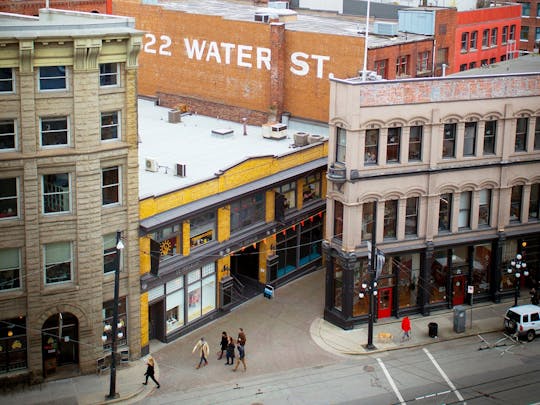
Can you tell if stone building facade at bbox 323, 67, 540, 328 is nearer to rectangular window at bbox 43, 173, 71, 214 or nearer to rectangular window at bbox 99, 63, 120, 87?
rectangular window at bbox 99, 63, 120, 87

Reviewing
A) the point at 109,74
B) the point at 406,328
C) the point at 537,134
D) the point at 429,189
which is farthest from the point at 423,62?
the point at 109,74

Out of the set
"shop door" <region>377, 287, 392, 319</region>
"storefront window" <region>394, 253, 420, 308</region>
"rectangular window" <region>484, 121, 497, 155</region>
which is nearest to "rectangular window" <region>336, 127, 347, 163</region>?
"storefront window" <region>394, 253, 420, 308</region>

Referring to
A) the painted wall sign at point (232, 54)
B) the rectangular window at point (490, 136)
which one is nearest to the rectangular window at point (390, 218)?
the rectangular window at point (490, 136)

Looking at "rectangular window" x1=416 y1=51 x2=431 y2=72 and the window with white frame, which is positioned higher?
"rectangular window" x1=416 y1=51 x2=431 y2=72

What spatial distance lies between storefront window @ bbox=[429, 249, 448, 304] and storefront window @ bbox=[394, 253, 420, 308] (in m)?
0.92

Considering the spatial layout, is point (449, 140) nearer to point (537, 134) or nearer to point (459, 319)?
point (537, 134)

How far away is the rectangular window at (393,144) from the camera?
48031mm

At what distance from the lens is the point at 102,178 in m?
42.2

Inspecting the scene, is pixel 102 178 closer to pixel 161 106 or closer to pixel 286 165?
pixel 286 165

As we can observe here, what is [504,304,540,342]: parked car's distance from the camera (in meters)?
47.9

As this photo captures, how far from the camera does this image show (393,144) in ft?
158

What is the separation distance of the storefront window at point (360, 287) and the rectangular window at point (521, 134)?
10.9 m

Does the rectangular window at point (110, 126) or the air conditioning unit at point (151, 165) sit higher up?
the rectangular window at point (110, 126)

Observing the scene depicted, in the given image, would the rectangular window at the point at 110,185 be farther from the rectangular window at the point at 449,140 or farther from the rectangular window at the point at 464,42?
the rectangular window at the point at 464,42
